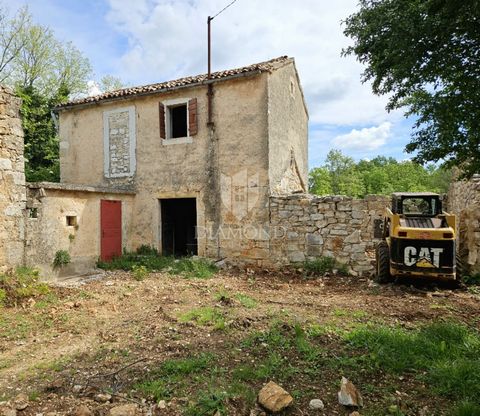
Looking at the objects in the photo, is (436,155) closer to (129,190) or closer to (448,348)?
(448,348)

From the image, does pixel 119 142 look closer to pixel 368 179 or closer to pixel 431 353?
pixel 431 353

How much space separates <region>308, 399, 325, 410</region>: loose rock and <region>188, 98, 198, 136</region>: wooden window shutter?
26.7 feet

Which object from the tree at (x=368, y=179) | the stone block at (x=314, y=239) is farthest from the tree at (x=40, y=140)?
the tree at (x=368, y=179)

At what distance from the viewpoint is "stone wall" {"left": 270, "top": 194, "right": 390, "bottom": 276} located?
8.20 meters

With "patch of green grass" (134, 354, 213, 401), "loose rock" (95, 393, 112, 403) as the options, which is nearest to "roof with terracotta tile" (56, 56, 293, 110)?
"patch of green grass" (134, 354, 213, 401)

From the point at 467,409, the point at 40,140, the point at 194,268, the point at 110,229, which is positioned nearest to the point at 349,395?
the point at 467,409

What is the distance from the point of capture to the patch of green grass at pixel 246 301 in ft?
18.5

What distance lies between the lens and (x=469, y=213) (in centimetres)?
763

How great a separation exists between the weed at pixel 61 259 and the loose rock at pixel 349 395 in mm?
7345

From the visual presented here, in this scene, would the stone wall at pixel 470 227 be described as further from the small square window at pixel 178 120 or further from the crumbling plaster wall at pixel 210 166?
the small square window at pixel 178 120

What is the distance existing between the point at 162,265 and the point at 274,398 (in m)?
6.69

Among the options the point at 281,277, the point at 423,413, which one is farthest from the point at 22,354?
the point at 281,277

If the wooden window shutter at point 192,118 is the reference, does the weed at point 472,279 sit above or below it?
below

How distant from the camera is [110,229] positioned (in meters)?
9.52
